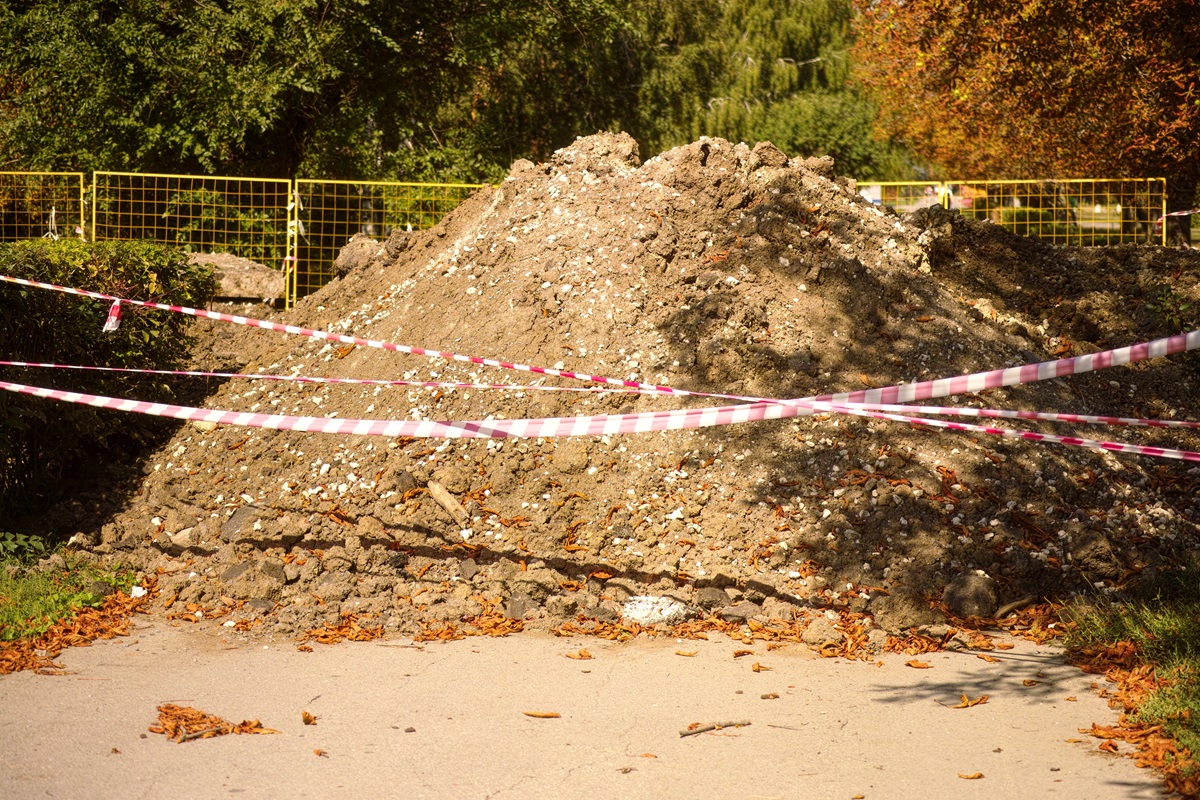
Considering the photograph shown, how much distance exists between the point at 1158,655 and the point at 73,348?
278 inches

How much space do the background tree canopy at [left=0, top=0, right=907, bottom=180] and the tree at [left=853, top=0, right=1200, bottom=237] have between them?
5494 mm

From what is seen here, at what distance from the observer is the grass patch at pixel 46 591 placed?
540cm

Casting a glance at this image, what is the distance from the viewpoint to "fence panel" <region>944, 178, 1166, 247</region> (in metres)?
13.3

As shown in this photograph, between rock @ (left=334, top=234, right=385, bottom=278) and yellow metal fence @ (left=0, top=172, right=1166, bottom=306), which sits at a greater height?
yellow metal fence @ (left=0, top=172, right=1166, bottom=306)

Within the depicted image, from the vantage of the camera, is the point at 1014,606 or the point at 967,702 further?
the point at 1014,606

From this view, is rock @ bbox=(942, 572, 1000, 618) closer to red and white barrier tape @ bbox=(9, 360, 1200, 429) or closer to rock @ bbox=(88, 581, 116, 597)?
red and white barrier tape @ bbox=(9, 360, 1200, 429)

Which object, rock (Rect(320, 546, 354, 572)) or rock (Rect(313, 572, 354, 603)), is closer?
rock (Rect(313, 572, 354, 603))

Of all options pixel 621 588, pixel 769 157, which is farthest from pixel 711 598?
pixel 769 157

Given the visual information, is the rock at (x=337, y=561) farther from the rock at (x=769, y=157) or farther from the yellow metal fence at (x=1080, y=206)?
the yellow metal fence at (x=1080, y=206)

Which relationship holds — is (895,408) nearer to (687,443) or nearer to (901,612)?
(901,612)

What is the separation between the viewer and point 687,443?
22.5 ft

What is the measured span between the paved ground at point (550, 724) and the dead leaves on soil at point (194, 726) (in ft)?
0.18

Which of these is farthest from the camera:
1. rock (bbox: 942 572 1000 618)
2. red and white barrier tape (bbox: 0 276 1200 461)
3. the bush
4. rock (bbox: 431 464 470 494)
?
the bush

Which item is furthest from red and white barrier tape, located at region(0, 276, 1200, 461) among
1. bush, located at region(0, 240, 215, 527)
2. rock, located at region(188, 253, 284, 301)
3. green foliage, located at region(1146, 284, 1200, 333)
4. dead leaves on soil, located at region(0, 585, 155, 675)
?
rock, located at region(188, 253, 284, 301)
